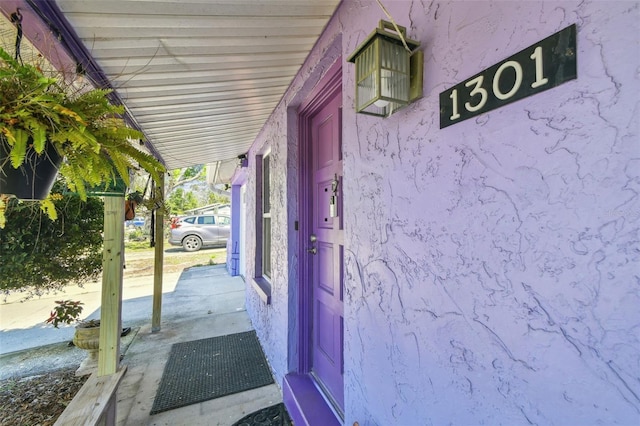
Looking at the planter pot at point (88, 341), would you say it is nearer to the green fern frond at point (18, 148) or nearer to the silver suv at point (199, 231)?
the green fern frond at point (18, 148)

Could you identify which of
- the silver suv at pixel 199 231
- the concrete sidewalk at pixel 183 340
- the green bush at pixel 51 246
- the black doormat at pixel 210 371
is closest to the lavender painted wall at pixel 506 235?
the concrete sidewalk at pixel 183 340

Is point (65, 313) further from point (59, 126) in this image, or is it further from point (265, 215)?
point (59, 126)

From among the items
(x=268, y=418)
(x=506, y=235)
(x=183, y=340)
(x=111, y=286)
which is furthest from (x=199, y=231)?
(x=506, y=235)

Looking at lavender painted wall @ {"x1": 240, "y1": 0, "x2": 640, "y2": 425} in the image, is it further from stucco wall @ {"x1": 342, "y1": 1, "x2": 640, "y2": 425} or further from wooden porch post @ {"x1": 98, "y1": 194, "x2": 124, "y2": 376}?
wooden porch post @ {"x1": 98, "y1": 194, "x2": 124, "y2": 376}

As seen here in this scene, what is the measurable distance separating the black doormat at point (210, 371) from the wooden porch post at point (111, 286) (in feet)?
2.11

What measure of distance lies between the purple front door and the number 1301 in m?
1.06

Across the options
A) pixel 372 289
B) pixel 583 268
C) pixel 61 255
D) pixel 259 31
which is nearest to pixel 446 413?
pixel 372 289

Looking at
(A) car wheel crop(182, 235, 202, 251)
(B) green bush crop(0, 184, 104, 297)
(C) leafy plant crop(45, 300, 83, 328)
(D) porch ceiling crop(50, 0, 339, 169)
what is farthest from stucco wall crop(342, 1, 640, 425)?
(A) car wheel crop(182, 235, 202, 251)

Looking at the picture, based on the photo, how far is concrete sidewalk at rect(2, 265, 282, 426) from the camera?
→ 7.41ft

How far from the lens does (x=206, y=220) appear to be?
11742 millimetres

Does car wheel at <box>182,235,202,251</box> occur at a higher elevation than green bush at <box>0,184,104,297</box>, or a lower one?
lower

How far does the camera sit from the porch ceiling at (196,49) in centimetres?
132

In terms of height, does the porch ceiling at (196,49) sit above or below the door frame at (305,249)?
above

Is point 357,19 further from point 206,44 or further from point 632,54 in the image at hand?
point 632,54
